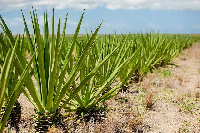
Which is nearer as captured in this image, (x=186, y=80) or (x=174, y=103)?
(x=174, y=103)

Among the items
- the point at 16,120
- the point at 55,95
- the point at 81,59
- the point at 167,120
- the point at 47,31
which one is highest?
the point at 47,31

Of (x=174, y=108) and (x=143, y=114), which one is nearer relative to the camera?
(x=143, y=114)

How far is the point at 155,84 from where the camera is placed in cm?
349

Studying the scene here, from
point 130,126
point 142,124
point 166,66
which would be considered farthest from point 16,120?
point 166,66

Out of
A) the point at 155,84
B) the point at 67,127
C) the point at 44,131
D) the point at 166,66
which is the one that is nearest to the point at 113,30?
the point at 155,84

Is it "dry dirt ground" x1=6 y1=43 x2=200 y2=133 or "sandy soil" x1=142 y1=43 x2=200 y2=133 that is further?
"sandy soil" x1=142 y1=43 x2=200 y2=133

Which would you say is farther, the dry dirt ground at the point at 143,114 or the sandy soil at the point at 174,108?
the sandy soil at the point at 174,108

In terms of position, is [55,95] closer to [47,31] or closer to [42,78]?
[42,78]

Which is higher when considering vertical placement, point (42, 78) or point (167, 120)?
point (42, 78)

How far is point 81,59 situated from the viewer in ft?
4.50

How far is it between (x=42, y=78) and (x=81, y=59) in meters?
0.30

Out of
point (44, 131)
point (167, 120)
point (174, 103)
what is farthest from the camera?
point (174, 103)

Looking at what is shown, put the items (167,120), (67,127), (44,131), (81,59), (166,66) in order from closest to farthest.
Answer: (81,59), (44,131), (67,127), (167,120), (166,66)

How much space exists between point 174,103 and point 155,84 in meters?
0.87
